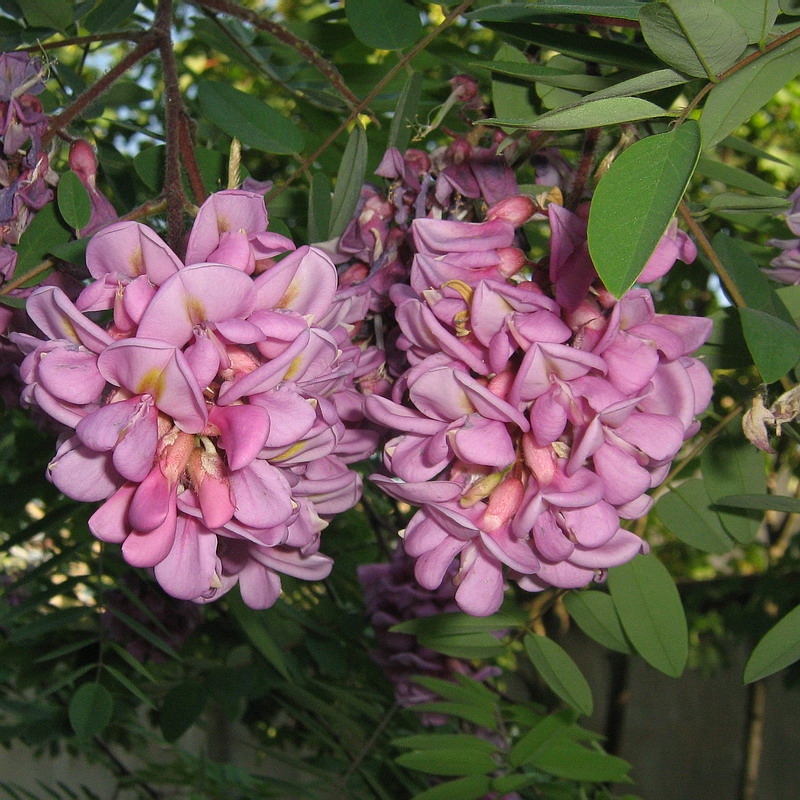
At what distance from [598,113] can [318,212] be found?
40 centimetres

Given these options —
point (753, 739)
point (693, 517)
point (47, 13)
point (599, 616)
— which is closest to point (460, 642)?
point (599, 616)

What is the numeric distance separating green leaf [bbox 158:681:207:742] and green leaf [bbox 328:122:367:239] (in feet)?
3.16

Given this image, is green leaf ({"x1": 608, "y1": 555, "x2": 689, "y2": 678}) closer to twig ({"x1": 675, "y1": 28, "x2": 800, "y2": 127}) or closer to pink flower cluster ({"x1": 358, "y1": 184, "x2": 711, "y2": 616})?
pink flower cluster ({"x1": 358, "y1": 184, "x2": 711, "y2": 616})

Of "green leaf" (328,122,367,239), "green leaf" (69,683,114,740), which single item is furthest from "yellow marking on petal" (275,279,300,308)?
"green leaf" (69,683,114,740)

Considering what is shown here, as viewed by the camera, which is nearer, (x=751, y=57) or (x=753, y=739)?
(x=751, y=57)

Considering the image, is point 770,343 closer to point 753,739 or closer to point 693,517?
point 693,517

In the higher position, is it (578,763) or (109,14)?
(109,14)

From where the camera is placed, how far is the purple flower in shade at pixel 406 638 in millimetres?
1306

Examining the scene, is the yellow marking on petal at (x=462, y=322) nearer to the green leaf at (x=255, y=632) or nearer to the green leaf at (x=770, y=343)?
the green leaf at (x=770, y=343)

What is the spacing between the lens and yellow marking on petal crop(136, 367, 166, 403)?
50 cm

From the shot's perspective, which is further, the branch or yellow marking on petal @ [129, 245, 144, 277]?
the branch

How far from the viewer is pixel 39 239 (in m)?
0.76

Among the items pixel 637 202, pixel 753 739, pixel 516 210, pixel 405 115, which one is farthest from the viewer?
pixel 753 739

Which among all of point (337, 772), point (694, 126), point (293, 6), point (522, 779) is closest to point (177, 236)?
point (694, 126)
